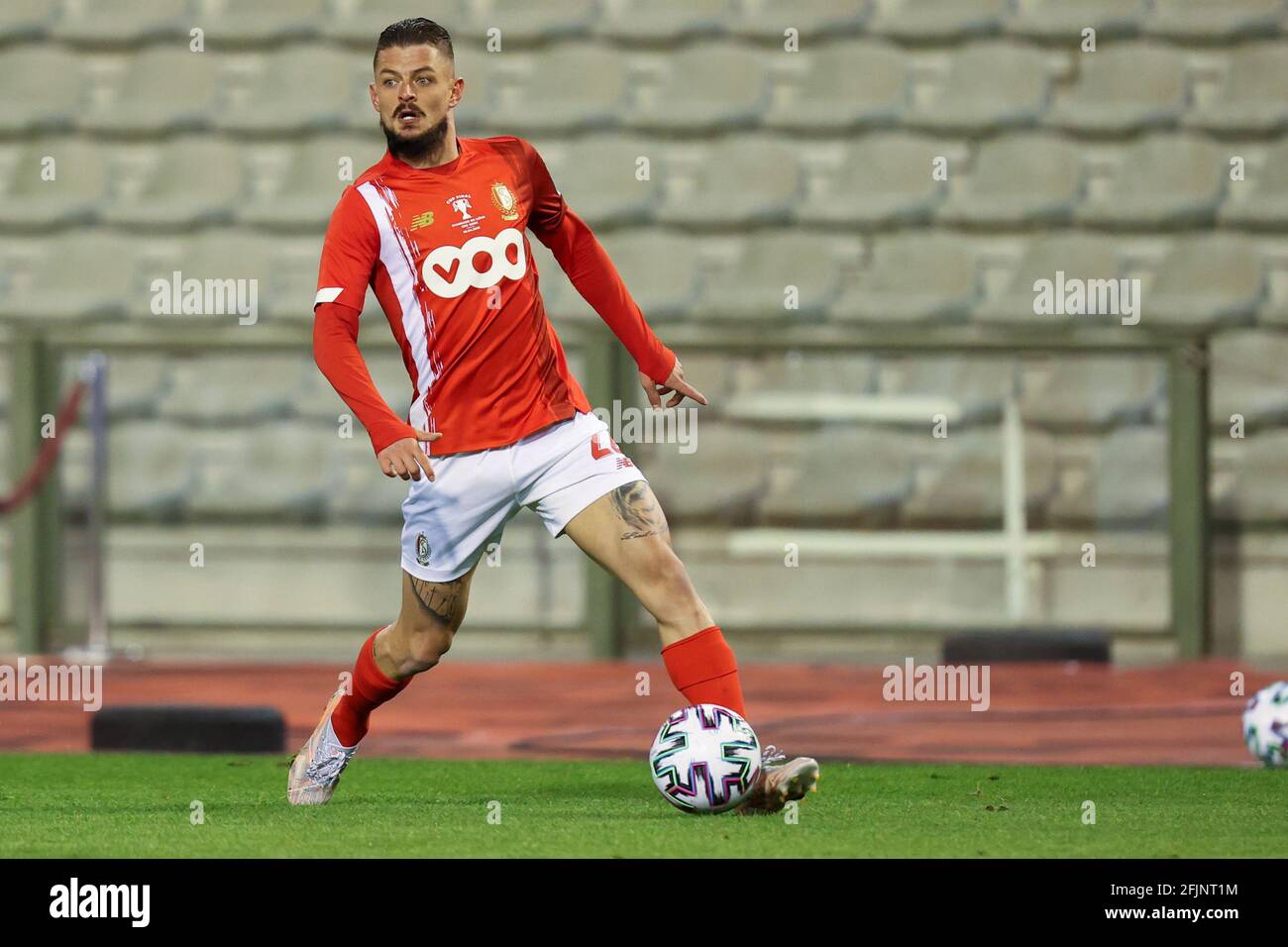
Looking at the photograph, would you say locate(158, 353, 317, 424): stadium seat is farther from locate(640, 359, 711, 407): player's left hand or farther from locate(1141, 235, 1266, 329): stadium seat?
locate(640, 359, 711, 407): player's left hand

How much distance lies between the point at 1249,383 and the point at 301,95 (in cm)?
573

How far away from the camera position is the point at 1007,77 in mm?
12305

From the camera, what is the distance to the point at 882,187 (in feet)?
39.8

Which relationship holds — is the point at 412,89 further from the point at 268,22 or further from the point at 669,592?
the point at 268,22

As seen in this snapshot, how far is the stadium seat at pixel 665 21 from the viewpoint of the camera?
41.7 ft

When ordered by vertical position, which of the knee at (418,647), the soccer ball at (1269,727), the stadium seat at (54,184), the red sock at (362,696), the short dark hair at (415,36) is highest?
the stadium seat at (54,184)

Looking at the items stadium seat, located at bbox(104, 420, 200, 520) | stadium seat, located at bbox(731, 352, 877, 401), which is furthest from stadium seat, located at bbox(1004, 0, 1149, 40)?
stadium seat, located at bbox(104, 420, 200, 520)

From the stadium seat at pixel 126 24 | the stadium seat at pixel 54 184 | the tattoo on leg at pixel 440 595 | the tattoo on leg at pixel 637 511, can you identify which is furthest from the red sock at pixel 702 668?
the stadium seat at pixel 126 24

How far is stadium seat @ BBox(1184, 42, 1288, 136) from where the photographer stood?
471 inches

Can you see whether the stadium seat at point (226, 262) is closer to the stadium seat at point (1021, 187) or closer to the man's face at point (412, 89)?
the stadium seat at point (1021, 187)

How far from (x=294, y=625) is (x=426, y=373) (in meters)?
5.62

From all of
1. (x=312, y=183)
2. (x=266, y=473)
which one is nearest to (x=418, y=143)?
(x=266, y=473)

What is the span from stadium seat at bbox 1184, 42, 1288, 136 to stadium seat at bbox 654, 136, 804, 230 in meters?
2.23

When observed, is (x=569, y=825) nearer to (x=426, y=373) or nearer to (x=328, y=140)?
(x=426, y=373)
